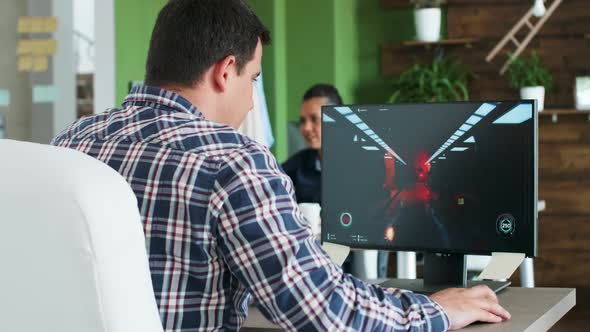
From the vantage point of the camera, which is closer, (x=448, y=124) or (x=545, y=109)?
(x=448, y=124)

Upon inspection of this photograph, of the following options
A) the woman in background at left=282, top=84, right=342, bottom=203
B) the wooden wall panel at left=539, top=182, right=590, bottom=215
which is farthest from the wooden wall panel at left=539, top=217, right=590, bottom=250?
the woman in background at left=282, top=84, right=342, bottom=203

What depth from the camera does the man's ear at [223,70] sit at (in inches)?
65.3

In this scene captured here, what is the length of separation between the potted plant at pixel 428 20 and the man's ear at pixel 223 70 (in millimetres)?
4766

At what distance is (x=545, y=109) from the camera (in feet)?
20.6

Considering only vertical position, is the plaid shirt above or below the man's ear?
below

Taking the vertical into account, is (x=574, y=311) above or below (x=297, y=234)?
below

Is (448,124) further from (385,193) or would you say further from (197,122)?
(197,122)

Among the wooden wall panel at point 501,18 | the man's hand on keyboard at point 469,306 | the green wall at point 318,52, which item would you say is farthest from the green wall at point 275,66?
the man's hand on keyboard at point 469,306

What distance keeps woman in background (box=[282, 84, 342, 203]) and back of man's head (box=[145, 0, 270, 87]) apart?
2.85m

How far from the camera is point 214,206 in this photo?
1422 millimetres

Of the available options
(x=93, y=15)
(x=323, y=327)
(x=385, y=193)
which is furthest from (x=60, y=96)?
(x=323, y=327)

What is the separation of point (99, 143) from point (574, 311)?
5009 millimetres

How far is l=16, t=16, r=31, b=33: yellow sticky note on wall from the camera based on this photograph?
4.60 metres

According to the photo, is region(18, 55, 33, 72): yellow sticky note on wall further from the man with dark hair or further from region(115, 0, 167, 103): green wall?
the man with dark hair
